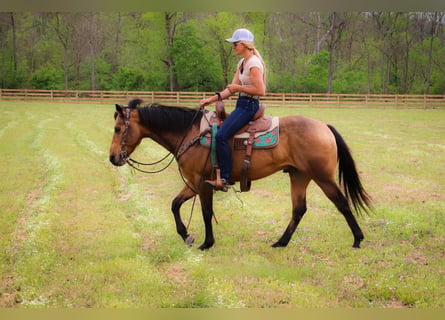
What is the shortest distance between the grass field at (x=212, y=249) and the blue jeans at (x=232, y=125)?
4.06 ft

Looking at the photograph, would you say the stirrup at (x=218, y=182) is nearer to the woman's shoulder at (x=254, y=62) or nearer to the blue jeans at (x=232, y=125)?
the blue jeans at (x=232, y=125)

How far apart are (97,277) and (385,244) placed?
367cm

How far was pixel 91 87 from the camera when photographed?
119ft

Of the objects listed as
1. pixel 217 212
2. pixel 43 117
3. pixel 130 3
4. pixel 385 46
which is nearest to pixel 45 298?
pixel 130 3

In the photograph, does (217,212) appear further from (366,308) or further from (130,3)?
(130,3)

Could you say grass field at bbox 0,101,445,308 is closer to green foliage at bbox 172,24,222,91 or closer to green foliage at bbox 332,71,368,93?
green foliage at bbox 172,24,222,91

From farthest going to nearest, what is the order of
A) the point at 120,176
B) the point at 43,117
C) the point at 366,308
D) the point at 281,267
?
the point at 43,117
the point at 120,176
the point at 281,267
the point at 366,308

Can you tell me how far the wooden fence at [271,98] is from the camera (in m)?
31.4

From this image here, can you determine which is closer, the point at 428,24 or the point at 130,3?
the point at 130,3

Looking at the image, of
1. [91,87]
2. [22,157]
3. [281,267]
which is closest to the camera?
[281,267]

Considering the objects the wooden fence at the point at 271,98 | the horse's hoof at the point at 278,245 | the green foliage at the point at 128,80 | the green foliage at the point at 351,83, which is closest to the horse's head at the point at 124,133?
the horse's hoof at the point at 278,245

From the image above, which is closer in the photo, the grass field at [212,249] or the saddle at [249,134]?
the grass field at [212,249]

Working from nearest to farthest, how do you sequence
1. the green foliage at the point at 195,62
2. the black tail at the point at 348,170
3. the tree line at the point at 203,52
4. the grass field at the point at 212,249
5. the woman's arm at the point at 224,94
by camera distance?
the grass field at the point at 212,249, the woman's arm at the point at 224,94, the black tail at the point at 348,170, the green foliage at the point at 195,62, the tree line at the point at 203,52

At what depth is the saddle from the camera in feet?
17.5
